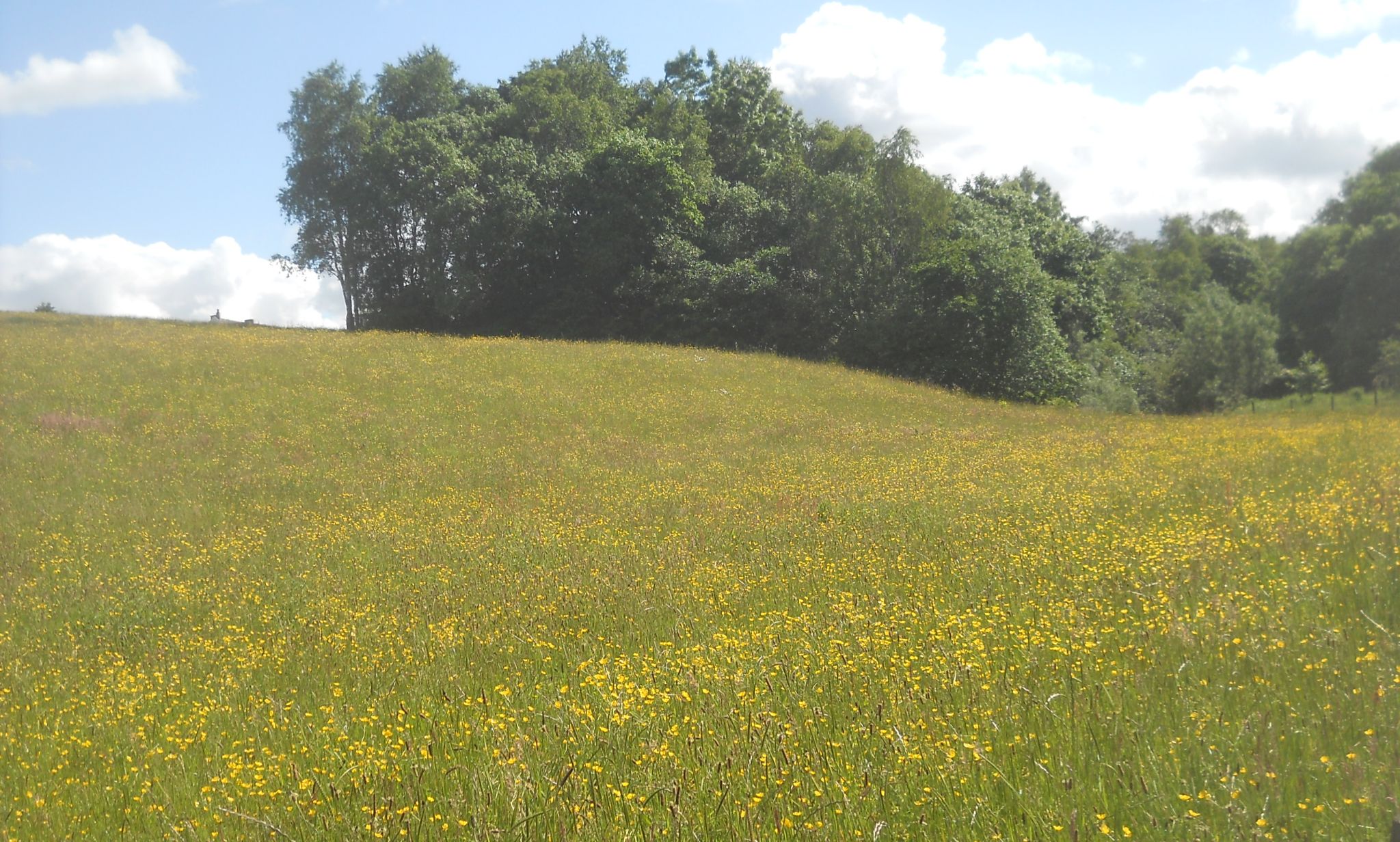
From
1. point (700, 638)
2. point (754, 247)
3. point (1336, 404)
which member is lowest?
point (700, 638)

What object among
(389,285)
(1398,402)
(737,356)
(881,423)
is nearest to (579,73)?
(389,285)

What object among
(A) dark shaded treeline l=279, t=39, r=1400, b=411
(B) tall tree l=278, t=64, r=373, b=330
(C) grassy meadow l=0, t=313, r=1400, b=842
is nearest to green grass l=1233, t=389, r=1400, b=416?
(C) grassy meadow l=0, t=313, r=1400, b=842

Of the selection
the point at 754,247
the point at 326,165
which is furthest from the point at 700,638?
the point at 326,165

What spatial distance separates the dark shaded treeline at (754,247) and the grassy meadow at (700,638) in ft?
57.9

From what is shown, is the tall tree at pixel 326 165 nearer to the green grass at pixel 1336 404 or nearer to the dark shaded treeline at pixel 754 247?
the dark shaded treeline at pixel 754 247

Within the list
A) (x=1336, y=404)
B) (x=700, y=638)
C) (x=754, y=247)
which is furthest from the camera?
(x=754, y=247)

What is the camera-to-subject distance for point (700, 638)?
A: 7.81m

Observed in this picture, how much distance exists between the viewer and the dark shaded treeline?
1533 inches

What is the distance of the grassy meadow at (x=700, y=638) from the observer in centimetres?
405

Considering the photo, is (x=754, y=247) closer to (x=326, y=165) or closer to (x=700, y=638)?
(x=326, y=165)

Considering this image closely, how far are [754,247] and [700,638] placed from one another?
43521 mm

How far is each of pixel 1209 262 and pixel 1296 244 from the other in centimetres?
3704

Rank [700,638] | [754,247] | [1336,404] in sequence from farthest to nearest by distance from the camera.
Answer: [754,247], [1336,404], [700,638]

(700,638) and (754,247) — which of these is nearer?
(700,638)
